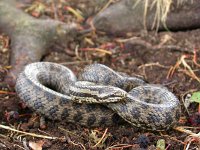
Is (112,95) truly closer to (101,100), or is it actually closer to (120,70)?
(101,100)

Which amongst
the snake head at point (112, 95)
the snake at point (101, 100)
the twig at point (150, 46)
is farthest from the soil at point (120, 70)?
the snake head at point (112, 95)

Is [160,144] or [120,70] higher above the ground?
[120,70]

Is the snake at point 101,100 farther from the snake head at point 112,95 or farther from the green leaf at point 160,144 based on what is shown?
the green leaf at point 160,144

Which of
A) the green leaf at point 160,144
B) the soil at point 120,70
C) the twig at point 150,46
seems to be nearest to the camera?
the green leaf at point 160,144

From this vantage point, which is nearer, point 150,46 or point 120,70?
point 120,70

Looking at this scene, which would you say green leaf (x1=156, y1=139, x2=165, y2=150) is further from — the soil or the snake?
the snake

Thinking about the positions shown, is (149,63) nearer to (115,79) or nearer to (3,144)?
(115,79)

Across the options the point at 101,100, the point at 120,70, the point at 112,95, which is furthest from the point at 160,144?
the point at 120,70

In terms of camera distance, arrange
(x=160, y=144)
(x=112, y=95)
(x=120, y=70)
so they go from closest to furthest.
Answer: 1. (x=160, y=144)
2. (x=112, y=95)
3. (x=120, y=70)
